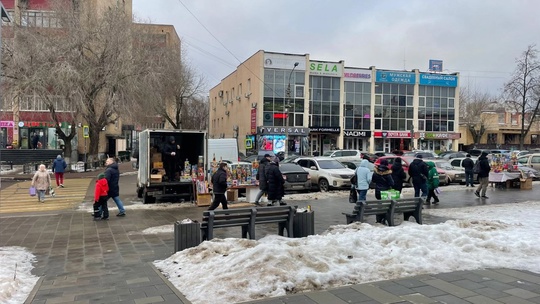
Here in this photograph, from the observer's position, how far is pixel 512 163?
65.6ft

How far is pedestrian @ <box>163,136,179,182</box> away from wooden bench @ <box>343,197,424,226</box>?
8195 mm

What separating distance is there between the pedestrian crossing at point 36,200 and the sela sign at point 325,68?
3623 cm

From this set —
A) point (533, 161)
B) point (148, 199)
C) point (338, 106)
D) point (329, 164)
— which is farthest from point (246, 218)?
point (338, 106)

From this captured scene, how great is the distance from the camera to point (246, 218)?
7746 millimetres

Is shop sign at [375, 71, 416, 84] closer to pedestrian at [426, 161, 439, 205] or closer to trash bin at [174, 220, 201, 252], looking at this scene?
pedestrian at [426, 161, 439, 205]

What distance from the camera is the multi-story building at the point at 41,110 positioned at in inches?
1129

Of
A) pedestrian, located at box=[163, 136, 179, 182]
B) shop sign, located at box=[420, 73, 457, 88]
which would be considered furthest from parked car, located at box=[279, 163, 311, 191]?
shop sign, located at box=[420, 73, 457, 88]

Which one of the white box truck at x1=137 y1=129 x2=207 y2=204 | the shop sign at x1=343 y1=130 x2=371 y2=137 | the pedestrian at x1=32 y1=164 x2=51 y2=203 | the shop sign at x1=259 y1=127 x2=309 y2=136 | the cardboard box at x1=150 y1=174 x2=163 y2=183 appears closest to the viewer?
the cardboard box at x1=150 y1=174 x2=163 y2=183

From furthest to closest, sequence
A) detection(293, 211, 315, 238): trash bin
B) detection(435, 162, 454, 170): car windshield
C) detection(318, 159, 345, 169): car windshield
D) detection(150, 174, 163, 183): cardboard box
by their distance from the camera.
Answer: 1. detection(435, 162, 454, 170): car windshield
2. detection(318, 159, 345, 169): car windshield
3. detection(150, 174, 163, 183): cardboard box
4. detection(293, 211, 315, 238): trash bin

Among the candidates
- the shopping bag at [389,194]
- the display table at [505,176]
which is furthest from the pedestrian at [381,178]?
the display table at [505,176]

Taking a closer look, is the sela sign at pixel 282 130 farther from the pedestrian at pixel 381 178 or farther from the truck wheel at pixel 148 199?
the pedestrian at pixel 381 178

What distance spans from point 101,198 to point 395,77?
168 ft

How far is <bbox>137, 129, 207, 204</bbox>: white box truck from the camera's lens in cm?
1488

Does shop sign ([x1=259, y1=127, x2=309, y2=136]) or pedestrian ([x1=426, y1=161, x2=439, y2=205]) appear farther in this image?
shop sign ([x1=259, y1=127, x2=309, y2=136])
